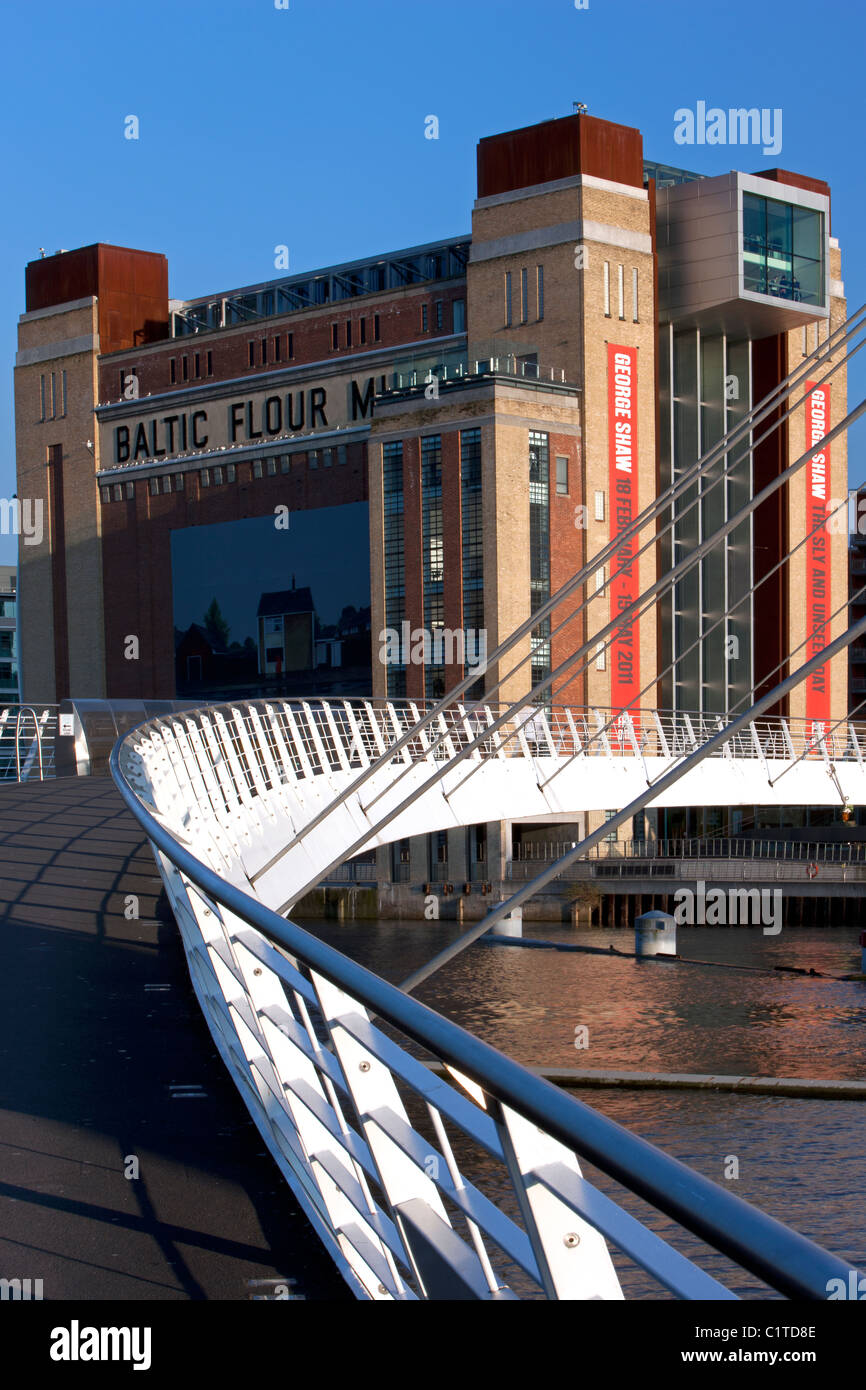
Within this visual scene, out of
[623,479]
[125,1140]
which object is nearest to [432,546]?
[623,479]

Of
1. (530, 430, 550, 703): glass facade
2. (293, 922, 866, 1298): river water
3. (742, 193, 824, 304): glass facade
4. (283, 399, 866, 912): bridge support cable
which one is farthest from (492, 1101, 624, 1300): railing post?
(742, 193, 824, 304): glass facade

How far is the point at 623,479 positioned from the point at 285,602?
1293 cm

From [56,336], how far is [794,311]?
97.3 ft

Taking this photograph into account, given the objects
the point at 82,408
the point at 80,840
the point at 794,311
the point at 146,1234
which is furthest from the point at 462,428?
the point at 146,1234

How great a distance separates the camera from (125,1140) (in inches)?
169

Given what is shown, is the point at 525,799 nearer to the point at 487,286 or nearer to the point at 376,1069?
the point at 376,1069

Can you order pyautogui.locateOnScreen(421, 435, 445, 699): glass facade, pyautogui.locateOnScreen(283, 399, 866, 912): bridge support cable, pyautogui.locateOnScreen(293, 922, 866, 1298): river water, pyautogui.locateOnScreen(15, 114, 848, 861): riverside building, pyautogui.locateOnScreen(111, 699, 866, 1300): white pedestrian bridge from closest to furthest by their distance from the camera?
pyautogui.locateOnScreen(111, 699, 866, 1300): white pedestrian bridge, pyautogui.locateOnScreen(283, 399, 866, 912): bridge support cable, pyautogui.locateOnScreen(293, 922, 866, 1298): river water, pyautogui.locateOnScreen(15, 114, 848, 861): riverside building, pyautogui.locateOnScreen(421, 435, 445, 699): glass facade

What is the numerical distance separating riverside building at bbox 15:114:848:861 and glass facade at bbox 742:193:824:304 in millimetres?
96

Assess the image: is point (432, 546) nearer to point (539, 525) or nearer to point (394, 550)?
point (394, 550)

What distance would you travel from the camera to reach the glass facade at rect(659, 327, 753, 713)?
52.2 metres

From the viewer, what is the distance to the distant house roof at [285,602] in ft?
181

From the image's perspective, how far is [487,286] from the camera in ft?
168

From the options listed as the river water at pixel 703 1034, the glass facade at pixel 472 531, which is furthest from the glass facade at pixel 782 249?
the river water at pixel 703 1034

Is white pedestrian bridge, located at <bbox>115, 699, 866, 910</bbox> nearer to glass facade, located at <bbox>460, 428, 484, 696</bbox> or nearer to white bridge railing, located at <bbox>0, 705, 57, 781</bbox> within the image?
white bridge railing, located at <bbox>0, 705, 57, 781</bbox>
